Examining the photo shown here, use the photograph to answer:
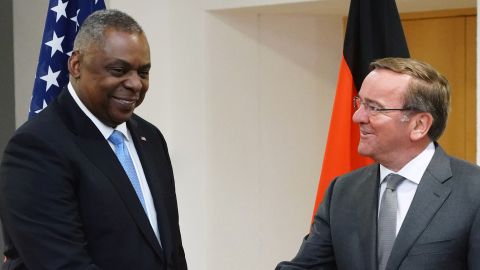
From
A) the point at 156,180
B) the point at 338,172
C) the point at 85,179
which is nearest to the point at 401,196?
the point at 156,180

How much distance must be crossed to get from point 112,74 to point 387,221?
83cm

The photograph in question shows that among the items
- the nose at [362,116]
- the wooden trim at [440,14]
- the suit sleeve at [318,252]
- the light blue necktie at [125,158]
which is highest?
the wooden trim at [440,14]

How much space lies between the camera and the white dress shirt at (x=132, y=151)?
6.68 ft

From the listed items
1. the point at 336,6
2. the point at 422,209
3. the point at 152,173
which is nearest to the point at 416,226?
the point at 422,209

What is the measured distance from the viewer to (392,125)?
7.02ft

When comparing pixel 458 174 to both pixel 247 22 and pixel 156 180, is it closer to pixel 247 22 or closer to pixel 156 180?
pixel 156 180

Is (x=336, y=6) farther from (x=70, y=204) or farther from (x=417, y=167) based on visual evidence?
(x=70, y=204)

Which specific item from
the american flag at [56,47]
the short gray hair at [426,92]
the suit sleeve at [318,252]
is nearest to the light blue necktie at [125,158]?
the suit sleeve at [318,252]

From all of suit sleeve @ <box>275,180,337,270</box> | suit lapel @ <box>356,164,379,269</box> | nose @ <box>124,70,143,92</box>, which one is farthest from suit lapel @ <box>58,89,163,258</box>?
suit lapel @ <box>356,164,379,269</box>

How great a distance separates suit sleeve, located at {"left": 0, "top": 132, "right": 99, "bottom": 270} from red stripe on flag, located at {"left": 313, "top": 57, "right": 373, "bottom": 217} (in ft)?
4.97

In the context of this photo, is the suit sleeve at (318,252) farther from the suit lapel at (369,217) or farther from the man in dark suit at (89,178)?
the man in dark suit at (89,178)

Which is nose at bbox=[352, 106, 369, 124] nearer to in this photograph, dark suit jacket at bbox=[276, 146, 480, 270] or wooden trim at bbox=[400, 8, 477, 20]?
dark suit jacket at bbox=[276, 146, 480, 270]

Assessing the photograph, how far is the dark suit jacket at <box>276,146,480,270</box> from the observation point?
2035mm

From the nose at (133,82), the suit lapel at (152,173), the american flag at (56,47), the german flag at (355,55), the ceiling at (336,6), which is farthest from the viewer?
the ceiling at (336,6)
